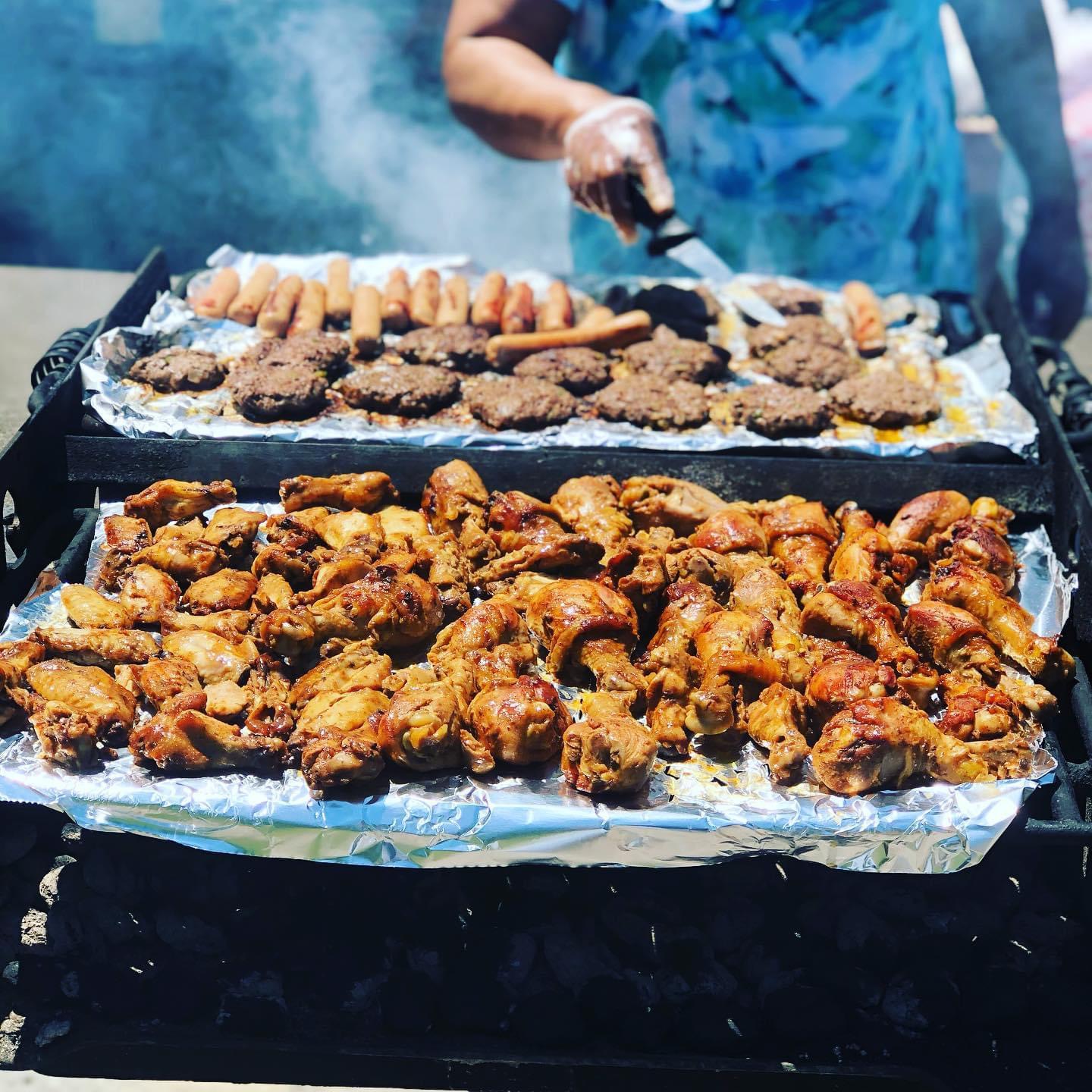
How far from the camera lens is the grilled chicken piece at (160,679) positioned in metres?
3.23

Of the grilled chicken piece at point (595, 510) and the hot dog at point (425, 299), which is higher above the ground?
the grilled chicken piece at point (595, 510)

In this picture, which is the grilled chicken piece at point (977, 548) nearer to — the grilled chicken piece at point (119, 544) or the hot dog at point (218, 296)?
the grilled chicken piece at point (119, 544)

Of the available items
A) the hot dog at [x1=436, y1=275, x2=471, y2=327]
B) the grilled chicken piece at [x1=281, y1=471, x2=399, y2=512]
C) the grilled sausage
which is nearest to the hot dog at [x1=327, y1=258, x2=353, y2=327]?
the hot dog at [x1=436, y1=275, x2=471, y2=327]

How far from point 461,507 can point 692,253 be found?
96.3 inches

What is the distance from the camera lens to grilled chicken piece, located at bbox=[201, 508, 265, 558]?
400 centimetres

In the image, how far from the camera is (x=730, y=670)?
3324mm

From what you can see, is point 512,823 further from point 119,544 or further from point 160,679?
point 119,544

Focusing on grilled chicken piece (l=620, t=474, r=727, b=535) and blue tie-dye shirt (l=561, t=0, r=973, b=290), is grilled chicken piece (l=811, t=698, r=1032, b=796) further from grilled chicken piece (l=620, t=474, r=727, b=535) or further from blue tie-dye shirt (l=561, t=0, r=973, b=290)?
blue tie-dye shirt (l=561, t=0, r=973, b=290)

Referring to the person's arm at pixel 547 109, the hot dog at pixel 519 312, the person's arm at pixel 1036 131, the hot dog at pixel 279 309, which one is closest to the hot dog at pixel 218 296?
the hot dog at pixel 279 309

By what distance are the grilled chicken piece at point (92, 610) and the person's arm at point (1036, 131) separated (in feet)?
20.5

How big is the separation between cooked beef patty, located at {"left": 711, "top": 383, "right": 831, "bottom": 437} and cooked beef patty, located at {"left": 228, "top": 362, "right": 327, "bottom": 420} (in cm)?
182

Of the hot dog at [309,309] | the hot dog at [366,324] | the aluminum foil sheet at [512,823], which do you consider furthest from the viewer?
the hot dog at [309,309]

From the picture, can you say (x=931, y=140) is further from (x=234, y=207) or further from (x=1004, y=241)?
(x=234, y=207)

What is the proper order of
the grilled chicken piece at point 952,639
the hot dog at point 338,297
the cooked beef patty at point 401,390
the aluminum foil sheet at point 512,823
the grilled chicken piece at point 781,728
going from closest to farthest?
the aluminum foil sheet at point 512,823
the grilled chicken piece at point 781,728
the grilled chicken piece at point 952,639
the cooked beef patty at point 401,390
the hot dog at point 338,297
